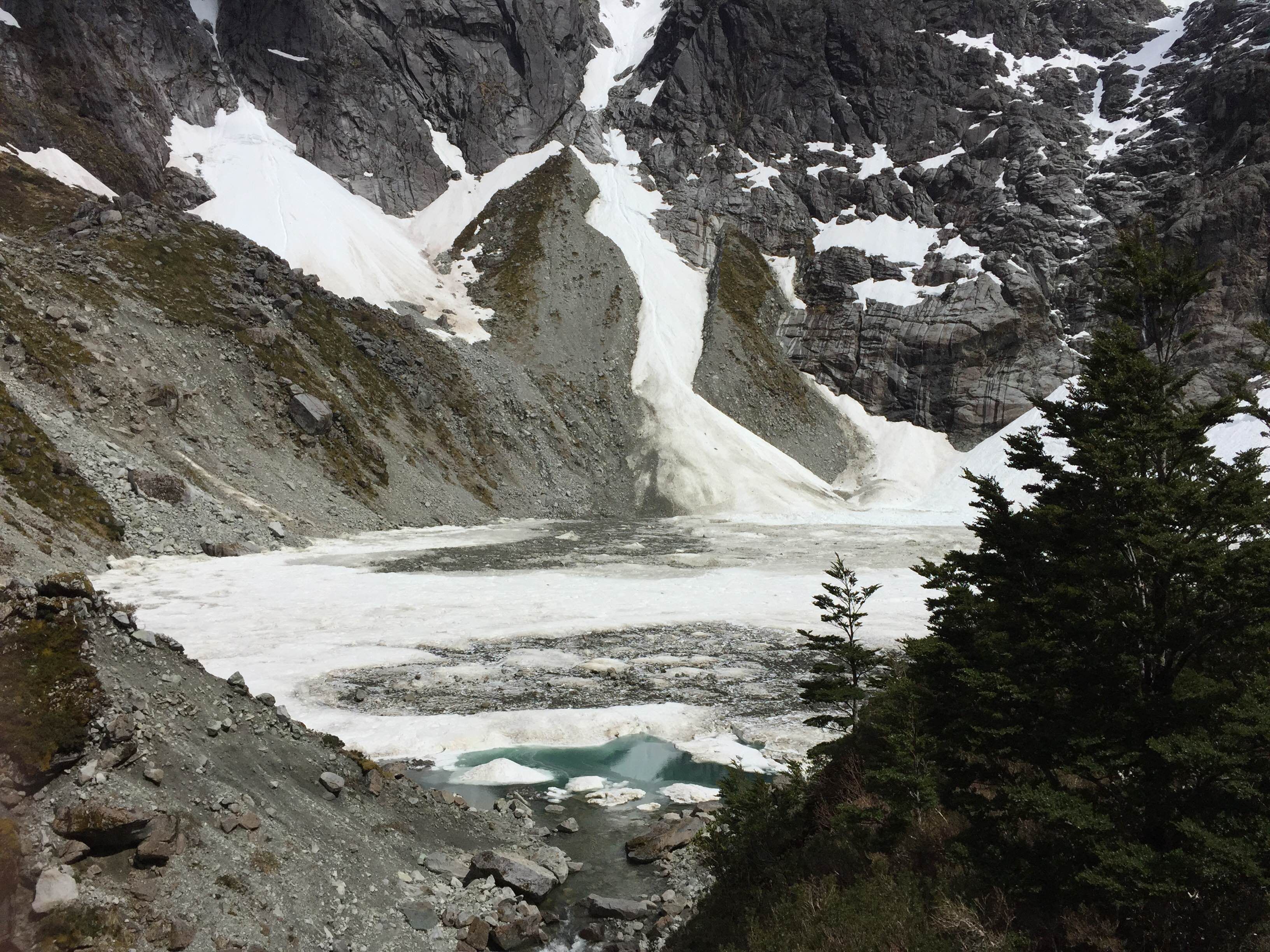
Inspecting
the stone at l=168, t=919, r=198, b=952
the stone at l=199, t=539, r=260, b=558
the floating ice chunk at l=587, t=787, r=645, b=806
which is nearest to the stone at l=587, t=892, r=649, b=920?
the floating ice chunk at l=587, t=787, r=645, b=806

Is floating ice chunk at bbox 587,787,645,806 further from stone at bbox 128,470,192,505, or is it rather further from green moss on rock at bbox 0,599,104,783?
stone at bbox 128,470,192,505

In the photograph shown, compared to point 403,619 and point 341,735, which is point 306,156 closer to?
point 403,619

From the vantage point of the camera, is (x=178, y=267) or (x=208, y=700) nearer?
(x=208, y=700)

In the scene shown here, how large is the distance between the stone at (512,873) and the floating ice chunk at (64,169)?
8363cm

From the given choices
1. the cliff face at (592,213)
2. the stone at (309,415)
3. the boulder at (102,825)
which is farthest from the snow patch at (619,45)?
the boulder at (102,825)

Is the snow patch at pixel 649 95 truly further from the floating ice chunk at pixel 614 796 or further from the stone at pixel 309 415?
the floating ice chunk at pixel 614 796

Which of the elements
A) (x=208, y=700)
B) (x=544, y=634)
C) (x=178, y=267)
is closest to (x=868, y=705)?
(x=208, y=700)

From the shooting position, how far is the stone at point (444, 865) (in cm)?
1107

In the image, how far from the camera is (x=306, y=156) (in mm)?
101500

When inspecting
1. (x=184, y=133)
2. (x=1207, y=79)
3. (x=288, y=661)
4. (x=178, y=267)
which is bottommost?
(x=288, y=661)

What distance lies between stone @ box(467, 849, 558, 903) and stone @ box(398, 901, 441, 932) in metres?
1.01

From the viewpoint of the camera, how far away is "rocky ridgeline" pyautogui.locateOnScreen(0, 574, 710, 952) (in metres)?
7.62

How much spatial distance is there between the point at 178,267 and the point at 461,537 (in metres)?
29.9

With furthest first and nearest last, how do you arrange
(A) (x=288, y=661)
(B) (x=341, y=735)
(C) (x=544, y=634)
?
(C) (x=544, y=634)
(A) (x=288, y=661)
(B) (x=341, y=735)
